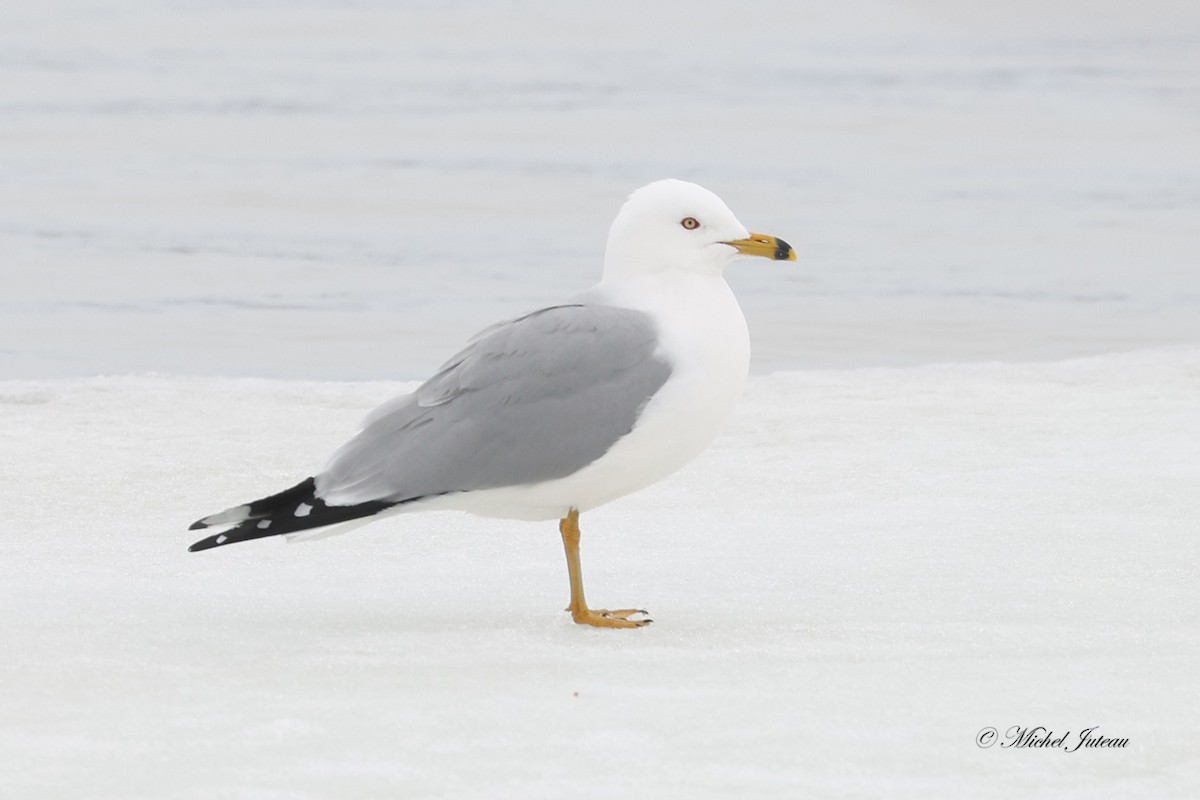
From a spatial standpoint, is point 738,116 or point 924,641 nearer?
point 924,641

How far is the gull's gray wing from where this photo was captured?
3.96 metres

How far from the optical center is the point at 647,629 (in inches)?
156

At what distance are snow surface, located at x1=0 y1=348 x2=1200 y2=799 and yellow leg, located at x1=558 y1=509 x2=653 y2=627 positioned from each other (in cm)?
5

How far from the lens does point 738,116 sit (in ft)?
86.2

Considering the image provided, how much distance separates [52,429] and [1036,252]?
381 inches

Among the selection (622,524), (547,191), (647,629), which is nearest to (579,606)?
(647,629)

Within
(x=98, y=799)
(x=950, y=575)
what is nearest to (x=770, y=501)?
(x=950, y=575)

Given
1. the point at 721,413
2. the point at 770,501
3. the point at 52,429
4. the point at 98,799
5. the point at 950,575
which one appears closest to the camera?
the point at 98,799

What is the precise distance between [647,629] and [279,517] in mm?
790

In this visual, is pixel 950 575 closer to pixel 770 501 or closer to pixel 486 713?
pixel 770 501

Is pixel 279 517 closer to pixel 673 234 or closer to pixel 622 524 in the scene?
pixel 673 234

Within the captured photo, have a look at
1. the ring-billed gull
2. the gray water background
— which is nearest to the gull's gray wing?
the ring-billed gull

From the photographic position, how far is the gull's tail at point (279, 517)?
385cm
